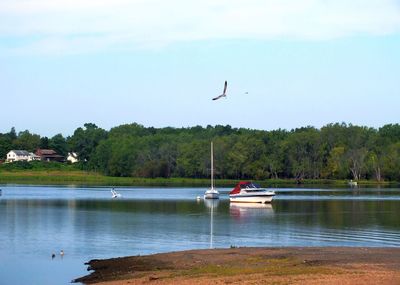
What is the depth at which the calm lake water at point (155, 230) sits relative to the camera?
3891 centimetres

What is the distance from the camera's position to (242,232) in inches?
2082

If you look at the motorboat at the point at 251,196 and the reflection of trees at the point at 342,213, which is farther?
the motorboat at the point at 251,196

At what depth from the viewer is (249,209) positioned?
81.9 metres

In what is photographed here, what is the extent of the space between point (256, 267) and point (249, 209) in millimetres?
50921

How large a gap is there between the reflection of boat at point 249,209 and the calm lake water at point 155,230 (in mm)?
104

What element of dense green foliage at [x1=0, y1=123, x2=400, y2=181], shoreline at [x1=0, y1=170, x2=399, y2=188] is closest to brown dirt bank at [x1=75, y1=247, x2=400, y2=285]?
shoreline at [x1=0, y1=170, x2=399, y2=188]

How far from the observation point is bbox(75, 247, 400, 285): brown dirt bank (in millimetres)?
27438

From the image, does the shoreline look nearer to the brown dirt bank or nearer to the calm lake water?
the calm lake water

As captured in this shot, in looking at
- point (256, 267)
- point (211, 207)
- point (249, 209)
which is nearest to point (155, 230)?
point (256, 267)

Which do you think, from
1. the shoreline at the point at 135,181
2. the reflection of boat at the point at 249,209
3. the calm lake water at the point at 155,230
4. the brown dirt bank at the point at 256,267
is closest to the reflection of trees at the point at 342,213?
the calm lake water at the point at 155,230

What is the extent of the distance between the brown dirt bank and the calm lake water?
2.73 meters

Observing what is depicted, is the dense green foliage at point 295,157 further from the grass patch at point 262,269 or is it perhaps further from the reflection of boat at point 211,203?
the grass patch at point 262,269

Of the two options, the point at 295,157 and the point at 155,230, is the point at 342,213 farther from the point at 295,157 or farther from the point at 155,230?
the point at 295,157

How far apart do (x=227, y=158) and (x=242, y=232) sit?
5130 inches
